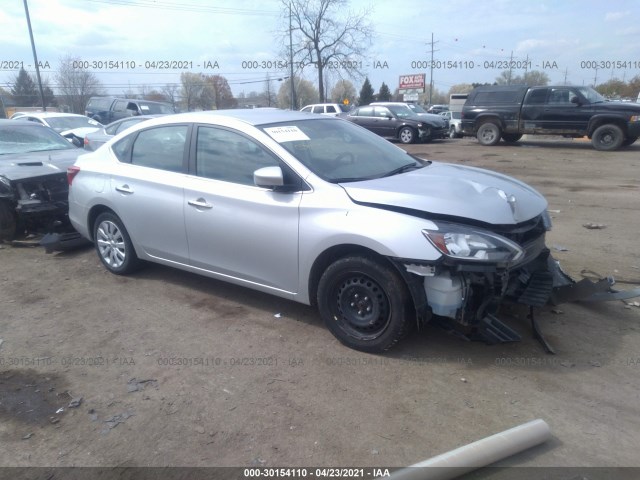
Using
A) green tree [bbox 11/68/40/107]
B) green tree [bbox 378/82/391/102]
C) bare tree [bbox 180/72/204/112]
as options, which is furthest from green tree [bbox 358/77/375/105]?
green tree [bbox 11/68/40/107]

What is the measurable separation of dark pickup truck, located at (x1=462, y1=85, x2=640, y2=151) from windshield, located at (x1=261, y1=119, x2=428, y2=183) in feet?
45.6

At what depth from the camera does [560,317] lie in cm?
423

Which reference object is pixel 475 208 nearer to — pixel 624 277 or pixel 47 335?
pixel 624 277

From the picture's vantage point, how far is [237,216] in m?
4.20

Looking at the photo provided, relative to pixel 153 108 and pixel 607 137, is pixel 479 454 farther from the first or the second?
pixel 153 108

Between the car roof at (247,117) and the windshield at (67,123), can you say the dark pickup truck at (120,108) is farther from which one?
the car roof at (247,117)

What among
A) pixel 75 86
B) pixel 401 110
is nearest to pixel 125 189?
pixel 401 110

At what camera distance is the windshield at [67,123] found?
14.6m

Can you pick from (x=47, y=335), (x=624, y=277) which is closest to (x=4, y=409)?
(x=47, y=335)

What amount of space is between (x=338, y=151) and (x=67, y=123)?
521 inches

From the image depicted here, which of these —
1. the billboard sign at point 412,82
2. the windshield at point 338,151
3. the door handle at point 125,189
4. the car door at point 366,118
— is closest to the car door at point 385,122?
the car door at point 366,118

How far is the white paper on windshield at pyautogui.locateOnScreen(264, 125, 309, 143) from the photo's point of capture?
418 cm

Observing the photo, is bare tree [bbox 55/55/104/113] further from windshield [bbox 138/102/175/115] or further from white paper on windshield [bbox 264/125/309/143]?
white paper on windshield [bbox 264/125/309/143]

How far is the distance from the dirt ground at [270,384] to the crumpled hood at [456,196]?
1.00 m
